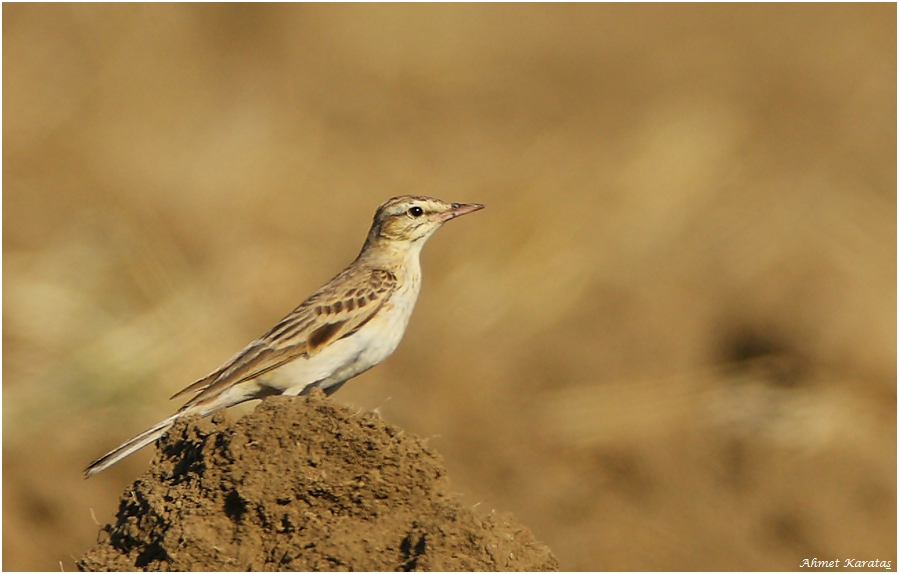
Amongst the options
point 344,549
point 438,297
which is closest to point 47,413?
point 438,297

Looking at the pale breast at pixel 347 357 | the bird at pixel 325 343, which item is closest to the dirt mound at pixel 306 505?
the bird at pixel 325 343

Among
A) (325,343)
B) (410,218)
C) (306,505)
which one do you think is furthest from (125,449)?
(410,218)

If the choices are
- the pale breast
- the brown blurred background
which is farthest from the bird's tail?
the brown blurred background

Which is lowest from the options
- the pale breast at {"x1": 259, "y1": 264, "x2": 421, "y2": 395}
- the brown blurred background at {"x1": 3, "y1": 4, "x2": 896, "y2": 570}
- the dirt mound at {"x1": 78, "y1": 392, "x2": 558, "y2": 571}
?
the dirt mound at {"x1": 78, "y1": 392, "x2": 558, "y2": 571}

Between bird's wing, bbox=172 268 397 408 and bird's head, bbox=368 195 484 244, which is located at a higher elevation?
bird's head, bbox=368 195 484 244

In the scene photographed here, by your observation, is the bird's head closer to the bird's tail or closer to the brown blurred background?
the bird's tail

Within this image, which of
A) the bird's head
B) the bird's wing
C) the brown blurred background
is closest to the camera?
the bird's wing

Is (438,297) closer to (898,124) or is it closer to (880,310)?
(880,310)

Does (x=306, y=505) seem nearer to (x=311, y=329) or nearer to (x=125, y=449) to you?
(x=125, y=449)
